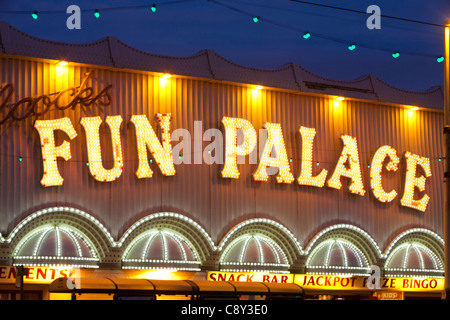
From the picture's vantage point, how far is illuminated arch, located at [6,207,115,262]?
26.8m

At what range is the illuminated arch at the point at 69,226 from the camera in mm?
26844

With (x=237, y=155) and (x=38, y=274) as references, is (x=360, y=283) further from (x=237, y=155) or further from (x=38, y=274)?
(x=38, y=274)

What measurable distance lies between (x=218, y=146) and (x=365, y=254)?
7493 mm

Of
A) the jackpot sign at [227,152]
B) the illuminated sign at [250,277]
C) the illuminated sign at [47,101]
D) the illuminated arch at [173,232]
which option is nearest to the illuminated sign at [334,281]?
the illuminated sign at [250,277]

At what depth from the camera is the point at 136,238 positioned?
1133 inches

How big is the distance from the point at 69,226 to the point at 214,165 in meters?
5.83

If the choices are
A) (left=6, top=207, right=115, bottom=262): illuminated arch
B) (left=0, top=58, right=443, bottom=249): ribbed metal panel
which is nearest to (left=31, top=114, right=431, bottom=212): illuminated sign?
(left=0, top=58, right=443, bottom=249): ribbed metal panel

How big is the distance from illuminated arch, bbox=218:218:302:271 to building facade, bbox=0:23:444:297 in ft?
0.16

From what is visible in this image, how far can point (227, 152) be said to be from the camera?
1211 inches

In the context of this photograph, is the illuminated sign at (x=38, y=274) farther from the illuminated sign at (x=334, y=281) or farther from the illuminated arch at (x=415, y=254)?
the illuminated arch at (x=415, y=254)

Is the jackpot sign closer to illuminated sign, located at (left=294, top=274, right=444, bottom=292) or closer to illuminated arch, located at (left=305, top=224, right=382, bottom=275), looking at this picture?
illuminated arch, located at (left=305, top=224, right=382, bottom=275)

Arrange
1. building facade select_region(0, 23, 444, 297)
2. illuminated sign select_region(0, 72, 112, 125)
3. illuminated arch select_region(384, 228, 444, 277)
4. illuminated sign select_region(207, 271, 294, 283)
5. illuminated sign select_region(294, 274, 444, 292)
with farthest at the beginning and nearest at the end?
illuminated arch select_region(384, 228, 444, 277) < illuminated sign select_region(294, 274, 444, 292) < illuminated sign select_region(207, 271, 294, 283) < building facade select_region(0, 23, 444, 297) < illuminated sign select_region(0, 72, 112, 125)

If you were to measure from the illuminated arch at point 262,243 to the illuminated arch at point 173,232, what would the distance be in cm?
68

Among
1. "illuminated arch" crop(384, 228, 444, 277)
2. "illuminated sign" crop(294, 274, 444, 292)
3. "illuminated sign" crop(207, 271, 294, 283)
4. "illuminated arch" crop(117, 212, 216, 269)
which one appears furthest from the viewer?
"illuminated arch" crop(384, 228, 444, 277)
